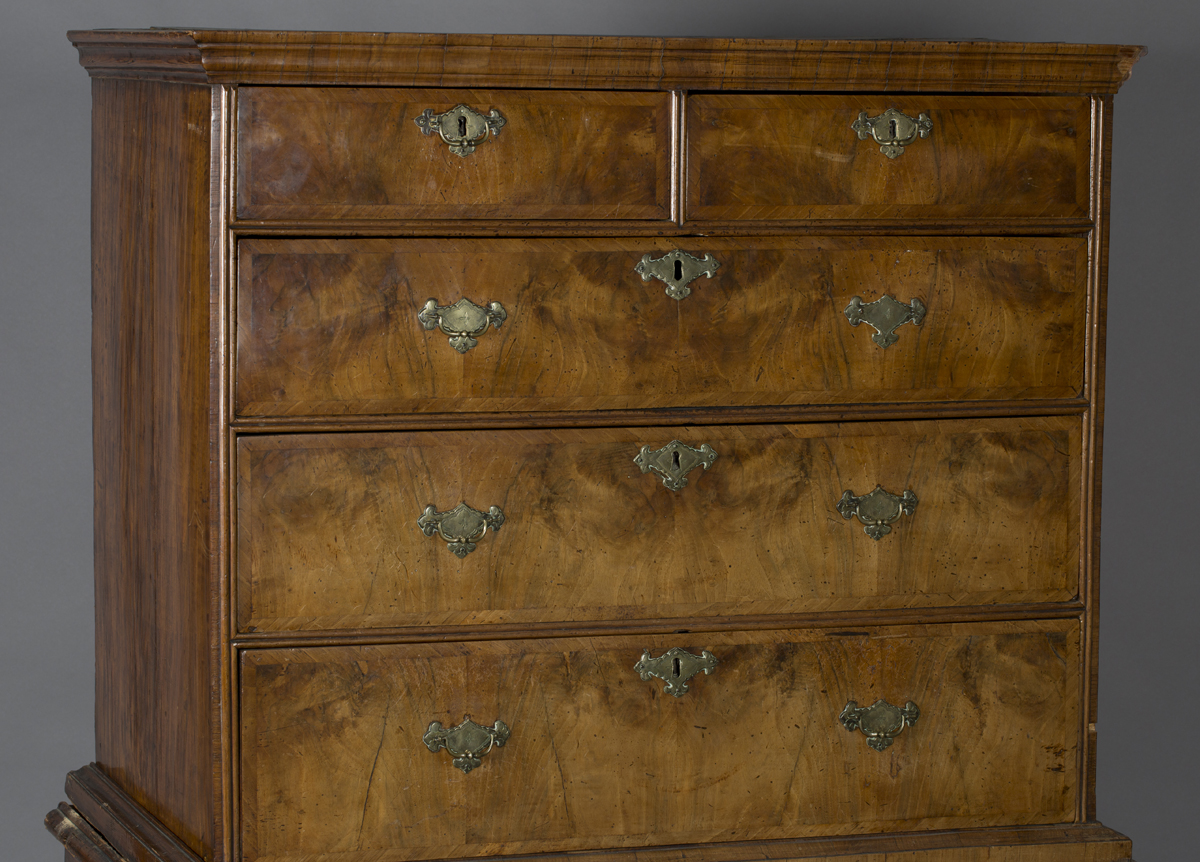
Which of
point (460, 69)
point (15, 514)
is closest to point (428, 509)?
point (460, 69)

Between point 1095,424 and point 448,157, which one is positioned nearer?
point 448,157

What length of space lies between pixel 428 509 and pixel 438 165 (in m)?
0.50

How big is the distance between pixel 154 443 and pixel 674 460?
2.61ft

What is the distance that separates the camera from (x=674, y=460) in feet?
8.06

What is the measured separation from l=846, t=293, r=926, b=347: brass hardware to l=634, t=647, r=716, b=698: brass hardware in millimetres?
554

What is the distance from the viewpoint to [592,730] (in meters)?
2.50

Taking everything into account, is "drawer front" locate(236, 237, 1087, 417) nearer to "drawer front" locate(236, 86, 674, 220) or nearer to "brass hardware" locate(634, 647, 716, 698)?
"drawer front" locate(236, 86, 674, 220)

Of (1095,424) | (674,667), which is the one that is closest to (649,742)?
(674,667)

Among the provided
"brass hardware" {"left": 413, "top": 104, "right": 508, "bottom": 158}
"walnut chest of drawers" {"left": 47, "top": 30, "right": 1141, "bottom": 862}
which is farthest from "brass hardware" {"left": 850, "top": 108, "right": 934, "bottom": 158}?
"brass hardware" {"left": 413, "top": 104, "right": 508, "bottom": 158}

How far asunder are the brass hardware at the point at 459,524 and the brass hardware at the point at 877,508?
0.54m

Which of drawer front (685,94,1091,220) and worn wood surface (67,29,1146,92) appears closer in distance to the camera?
worn wood surface (67,29,1146,92)

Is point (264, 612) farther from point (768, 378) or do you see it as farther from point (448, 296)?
point (768, 378)

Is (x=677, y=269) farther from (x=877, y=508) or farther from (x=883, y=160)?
(x=877, y=508)

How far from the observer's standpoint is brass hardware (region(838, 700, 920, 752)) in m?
2.56
